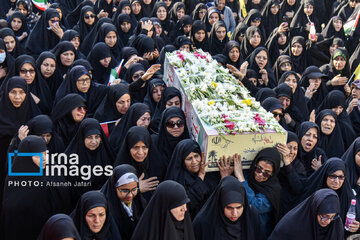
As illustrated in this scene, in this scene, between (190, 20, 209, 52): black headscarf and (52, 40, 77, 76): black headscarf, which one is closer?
(52, 40, 77, 76): black headscarf

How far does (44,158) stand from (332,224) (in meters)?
2.96

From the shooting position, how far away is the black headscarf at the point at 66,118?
20.4ft

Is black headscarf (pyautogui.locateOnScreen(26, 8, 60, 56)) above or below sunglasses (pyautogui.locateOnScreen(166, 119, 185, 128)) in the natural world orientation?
above

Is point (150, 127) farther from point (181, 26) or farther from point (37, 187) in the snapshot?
point (181, 26)

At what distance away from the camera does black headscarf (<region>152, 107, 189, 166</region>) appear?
18.9 ft

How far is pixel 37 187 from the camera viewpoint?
202 inches

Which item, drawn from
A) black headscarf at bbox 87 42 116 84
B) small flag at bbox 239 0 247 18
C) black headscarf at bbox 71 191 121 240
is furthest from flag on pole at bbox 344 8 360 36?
black headscarf at bbox 71 191 121 240

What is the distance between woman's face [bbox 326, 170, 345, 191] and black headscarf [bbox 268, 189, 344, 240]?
2.02 ft

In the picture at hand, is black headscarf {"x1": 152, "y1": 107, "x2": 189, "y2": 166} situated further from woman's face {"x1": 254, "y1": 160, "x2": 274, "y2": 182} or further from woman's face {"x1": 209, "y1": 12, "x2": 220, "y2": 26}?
woman's face {"x1": 209, "y1": 12, "x2": 220, "y2": 26}

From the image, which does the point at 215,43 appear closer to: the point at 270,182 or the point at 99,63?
the point at 99,63

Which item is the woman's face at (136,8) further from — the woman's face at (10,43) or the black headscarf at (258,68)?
the black headscarf at (258,68)

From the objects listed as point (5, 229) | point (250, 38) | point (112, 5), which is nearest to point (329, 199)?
point (5, 229)

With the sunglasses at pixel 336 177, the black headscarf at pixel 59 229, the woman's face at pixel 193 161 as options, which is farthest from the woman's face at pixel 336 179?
the black headscarf at pixel 59 229

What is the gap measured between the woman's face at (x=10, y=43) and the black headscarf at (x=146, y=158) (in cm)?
403
